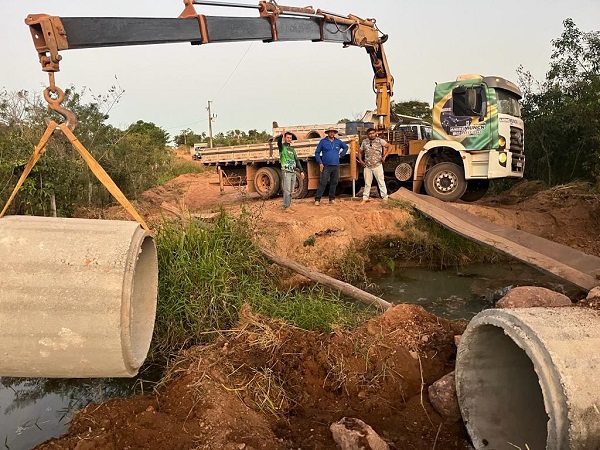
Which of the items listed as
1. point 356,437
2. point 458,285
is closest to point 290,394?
point 356,437

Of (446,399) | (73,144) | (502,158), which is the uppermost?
(73,144)

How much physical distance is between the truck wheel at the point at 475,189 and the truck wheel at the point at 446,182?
2.69 ft

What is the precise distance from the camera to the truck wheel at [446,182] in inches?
407

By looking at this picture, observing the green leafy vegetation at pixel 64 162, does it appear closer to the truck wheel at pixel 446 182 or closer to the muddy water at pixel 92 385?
the muddy water at pixel 92 385

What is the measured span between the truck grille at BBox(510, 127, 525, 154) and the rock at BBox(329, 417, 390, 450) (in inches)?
328

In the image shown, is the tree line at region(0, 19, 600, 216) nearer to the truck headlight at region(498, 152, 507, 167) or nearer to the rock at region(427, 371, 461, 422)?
the truck headlight at region(498, 152, 507, 167)

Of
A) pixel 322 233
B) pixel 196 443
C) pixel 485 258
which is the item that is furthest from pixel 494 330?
pixel 485 258

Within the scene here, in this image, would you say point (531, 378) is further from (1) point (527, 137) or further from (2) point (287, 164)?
(1) point (527, 137)

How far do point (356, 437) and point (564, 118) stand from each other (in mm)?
10822

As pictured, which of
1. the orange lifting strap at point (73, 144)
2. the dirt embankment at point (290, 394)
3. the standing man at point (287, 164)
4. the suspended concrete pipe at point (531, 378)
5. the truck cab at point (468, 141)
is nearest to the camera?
the suspended concrete pipe at point (531, 378)

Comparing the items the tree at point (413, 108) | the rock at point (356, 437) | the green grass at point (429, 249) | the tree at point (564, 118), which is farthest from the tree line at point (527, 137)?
the tree at point (413, 108)

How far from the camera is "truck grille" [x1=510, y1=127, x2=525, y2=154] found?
10124 mm

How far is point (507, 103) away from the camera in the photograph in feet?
33.2

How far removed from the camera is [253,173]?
1274 cm
